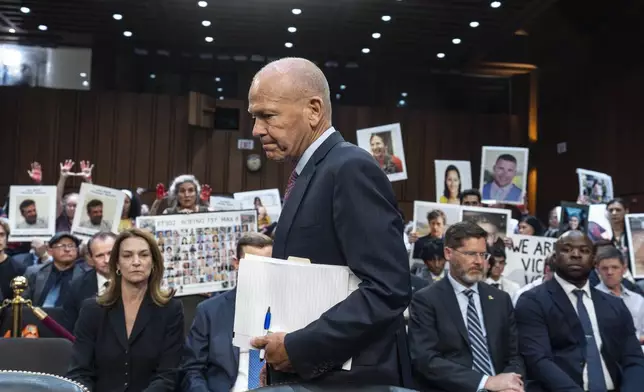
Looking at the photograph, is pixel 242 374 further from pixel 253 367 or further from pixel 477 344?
pixel 477 344

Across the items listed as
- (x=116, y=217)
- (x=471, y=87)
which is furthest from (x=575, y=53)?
(x=116, y=217)

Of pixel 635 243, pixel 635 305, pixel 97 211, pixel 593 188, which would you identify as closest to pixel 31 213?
pixel 97 211

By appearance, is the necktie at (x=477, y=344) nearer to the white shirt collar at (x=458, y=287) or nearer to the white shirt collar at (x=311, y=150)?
the white shirt collar at (x=458, y=287)

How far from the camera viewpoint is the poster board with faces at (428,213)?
5336 mm

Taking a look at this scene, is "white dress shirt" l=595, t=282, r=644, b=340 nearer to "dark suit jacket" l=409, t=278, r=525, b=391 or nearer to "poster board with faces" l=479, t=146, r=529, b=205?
"dark suit jacket" l=409, t=278, r=525, b=391

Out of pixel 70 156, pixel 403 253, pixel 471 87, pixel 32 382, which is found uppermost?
pixel 471 87

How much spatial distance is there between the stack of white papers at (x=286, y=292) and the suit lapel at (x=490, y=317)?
2247 mm

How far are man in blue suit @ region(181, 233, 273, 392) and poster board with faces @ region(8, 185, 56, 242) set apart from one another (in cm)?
281

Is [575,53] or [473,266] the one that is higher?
[575,53]

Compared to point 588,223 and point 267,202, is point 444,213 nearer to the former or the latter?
point 588,223

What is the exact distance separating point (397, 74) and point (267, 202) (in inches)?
242

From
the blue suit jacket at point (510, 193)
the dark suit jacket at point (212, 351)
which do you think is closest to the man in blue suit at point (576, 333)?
the dark suit jacket at point (212, 351)

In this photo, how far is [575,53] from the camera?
11039 mm

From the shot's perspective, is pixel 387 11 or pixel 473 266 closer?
pixel 473 266
